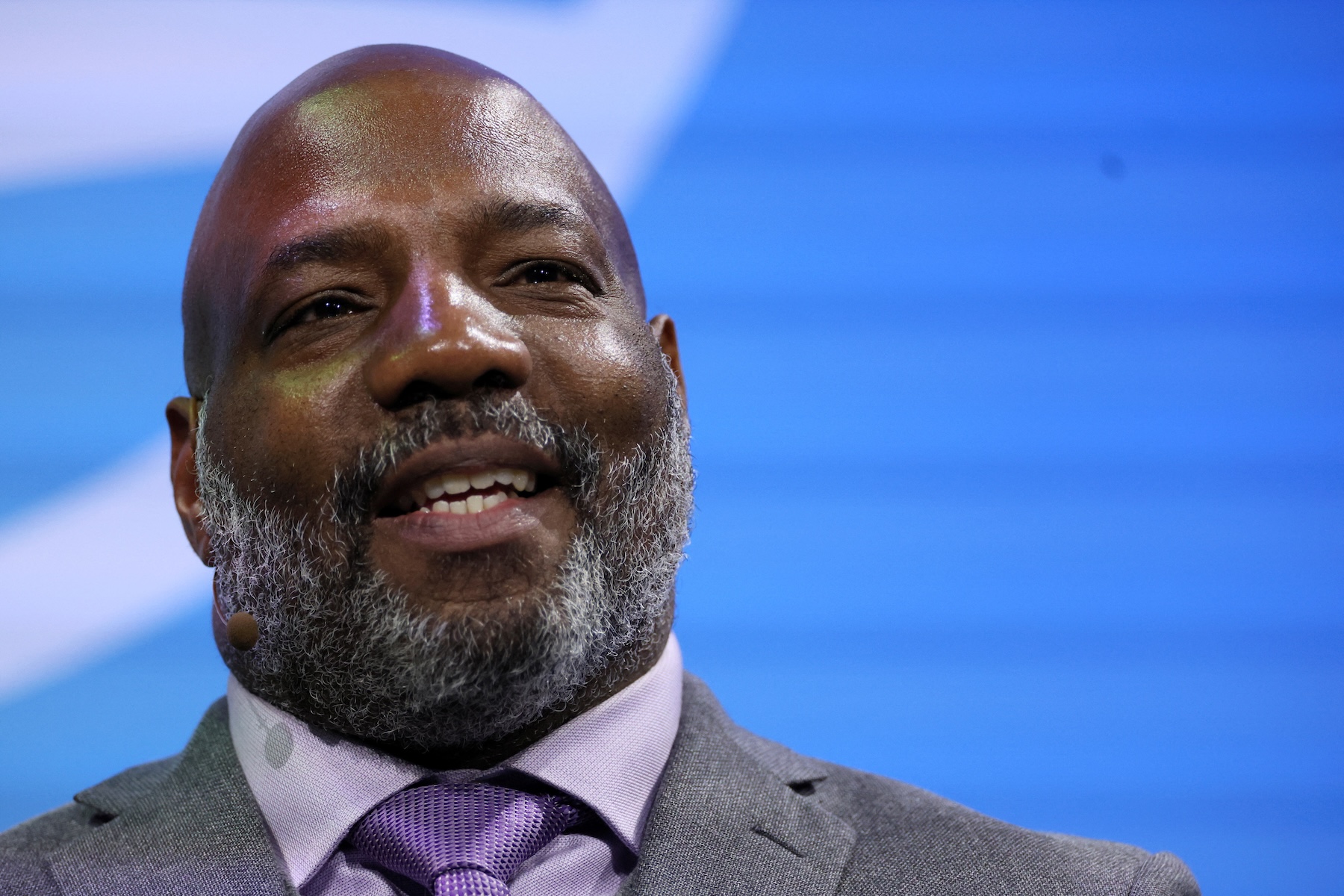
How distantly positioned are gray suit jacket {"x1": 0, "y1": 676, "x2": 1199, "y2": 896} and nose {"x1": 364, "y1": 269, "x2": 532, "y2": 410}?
0.62 meters

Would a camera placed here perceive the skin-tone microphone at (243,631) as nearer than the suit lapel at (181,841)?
No

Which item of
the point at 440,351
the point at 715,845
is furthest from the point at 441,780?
the point at 440,351

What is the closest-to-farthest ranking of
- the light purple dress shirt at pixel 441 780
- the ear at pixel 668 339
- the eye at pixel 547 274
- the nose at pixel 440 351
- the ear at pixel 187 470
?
the nose at pixel 440 351 → the light purple dress shirt at pixel 441 780 → the eye at pixel 547 274 → the ear at pixel 187 470 → the ear at pixel 668 339

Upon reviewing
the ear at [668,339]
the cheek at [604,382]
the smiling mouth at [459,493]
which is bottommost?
the smiling mouth at [459,493]

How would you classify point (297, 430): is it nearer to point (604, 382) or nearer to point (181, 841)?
point (604, 382)

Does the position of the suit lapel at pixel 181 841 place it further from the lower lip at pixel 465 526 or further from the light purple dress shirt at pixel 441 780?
the lower lip at pixel 465 526

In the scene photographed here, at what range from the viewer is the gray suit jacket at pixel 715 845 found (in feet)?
5.67

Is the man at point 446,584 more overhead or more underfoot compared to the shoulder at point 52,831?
more overhead

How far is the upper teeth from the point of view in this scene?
1.68 meters

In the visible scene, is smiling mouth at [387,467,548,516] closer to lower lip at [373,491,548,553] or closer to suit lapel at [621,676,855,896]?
lower lip at [373,491,548,553]

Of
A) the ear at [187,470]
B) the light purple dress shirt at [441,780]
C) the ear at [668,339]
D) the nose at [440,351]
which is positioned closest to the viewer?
the nose at [440,351]

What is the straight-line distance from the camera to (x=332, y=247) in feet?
5.83

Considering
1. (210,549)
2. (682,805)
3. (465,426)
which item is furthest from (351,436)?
(682,805)

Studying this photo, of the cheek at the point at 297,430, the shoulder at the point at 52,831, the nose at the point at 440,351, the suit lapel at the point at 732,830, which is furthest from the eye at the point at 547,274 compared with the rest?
the shoulder at the point at 52,831
